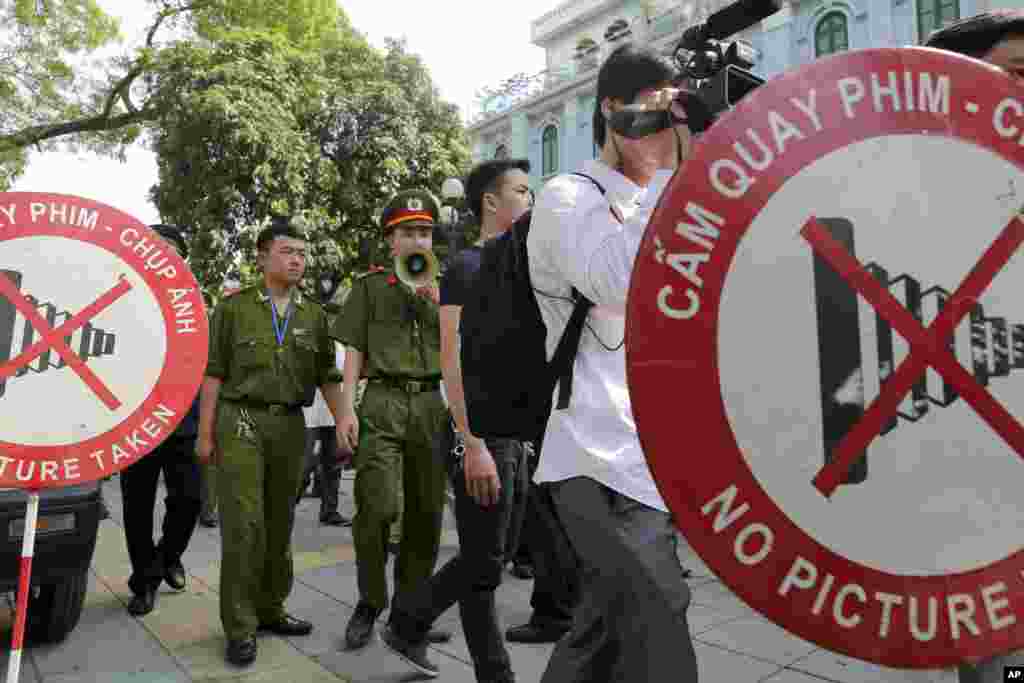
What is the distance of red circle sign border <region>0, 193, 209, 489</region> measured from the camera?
8.33ft

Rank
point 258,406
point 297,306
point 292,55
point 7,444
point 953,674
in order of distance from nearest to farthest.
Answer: point 7,444, point 953,674, point 258,406, point 297,306, point 292,55

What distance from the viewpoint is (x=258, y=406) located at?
3715 millimetres

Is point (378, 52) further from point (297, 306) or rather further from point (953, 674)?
point (953, 674)

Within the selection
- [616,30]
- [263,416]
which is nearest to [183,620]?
[263,416]

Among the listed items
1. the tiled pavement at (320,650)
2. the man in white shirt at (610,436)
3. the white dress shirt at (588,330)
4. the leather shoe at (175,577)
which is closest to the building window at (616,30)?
the tiled pavement at (320,650)

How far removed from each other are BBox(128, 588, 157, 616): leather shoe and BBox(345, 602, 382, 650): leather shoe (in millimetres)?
1294

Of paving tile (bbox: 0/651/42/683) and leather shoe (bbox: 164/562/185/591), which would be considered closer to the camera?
paving tile (bbox: 0/651/42/683)

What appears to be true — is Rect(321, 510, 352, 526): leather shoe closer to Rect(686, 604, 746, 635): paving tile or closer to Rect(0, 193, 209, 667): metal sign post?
Rect(686, 604, 746, 635): paving tile

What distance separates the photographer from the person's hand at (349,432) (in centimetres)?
362

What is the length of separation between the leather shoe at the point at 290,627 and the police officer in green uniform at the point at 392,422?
0.31 m

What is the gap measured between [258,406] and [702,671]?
2.23 meters

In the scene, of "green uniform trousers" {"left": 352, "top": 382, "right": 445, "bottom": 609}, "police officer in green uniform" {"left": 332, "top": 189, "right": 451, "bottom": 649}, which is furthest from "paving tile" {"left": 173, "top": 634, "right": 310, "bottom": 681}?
"green uniform trousers" {"left": 352, "top": 382, "right": 445, "bottom": 609}

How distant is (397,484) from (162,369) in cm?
111

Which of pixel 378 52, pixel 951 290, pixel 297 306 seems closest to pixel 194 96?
pixel 378 52
